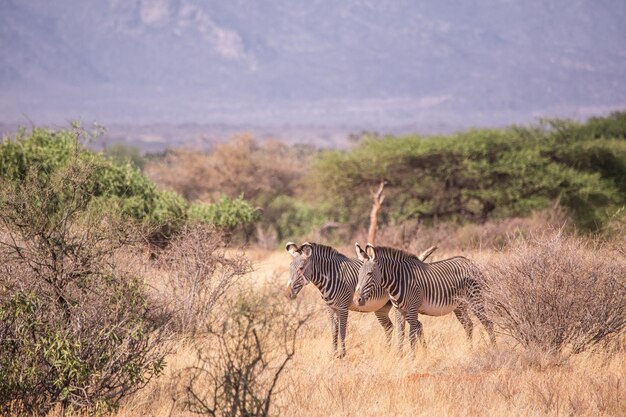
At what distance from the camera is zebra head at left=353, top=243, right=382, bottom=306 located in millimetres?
10961

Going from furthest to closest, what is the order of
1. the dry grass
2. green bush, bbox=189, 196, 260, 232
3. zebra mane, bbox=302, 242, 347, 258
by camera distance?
green bush, bbox=189, 196, 260, 232 → zebra mane, bbox=302, 242, 347, 258 → the dry grass

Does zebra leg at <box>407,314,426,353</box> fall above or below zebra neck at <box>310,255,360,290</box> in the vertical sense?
below

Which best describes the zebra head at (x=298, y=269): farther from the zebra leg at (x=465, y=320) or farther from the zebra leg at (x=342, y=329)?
the zebra leg at (x=465, y=320)

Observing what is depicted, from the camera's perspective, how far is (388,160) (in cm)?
3102

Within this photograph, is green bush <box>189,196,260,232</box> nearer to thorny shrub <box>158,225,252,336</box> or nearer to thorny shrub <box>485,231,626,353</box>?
thorny shrub <box>158,225,252,336</box>

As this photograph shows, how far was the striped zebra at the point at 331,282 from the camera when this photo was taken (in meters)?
11.3

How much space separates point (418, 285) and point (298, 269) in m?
1.44

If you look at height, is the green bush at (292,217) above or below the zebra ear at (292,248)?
below

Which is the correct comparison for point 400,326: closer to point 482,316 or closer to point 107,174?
point 482,316

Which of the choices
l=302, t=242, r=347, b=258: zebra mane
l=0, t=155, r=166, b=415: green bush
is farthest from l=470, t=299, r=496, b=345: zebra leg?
l=0, t=155, r=166, b=415: green bush

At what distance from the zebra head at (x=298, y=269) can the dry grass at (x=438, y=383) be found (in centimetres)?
74

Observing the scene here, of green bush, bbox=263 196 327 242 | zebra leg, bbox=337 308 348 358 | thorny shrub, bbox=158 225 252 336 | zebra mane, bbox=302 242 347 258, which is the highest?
zebra mane, bbox=302 242 347 258

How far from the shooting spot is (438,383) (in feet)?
30.1

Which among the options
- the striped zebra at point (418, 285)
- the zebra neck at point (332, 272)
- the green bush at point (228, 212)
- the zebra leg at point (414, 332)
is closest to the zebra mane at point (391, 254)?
the striped zebra at point (418, 285)
